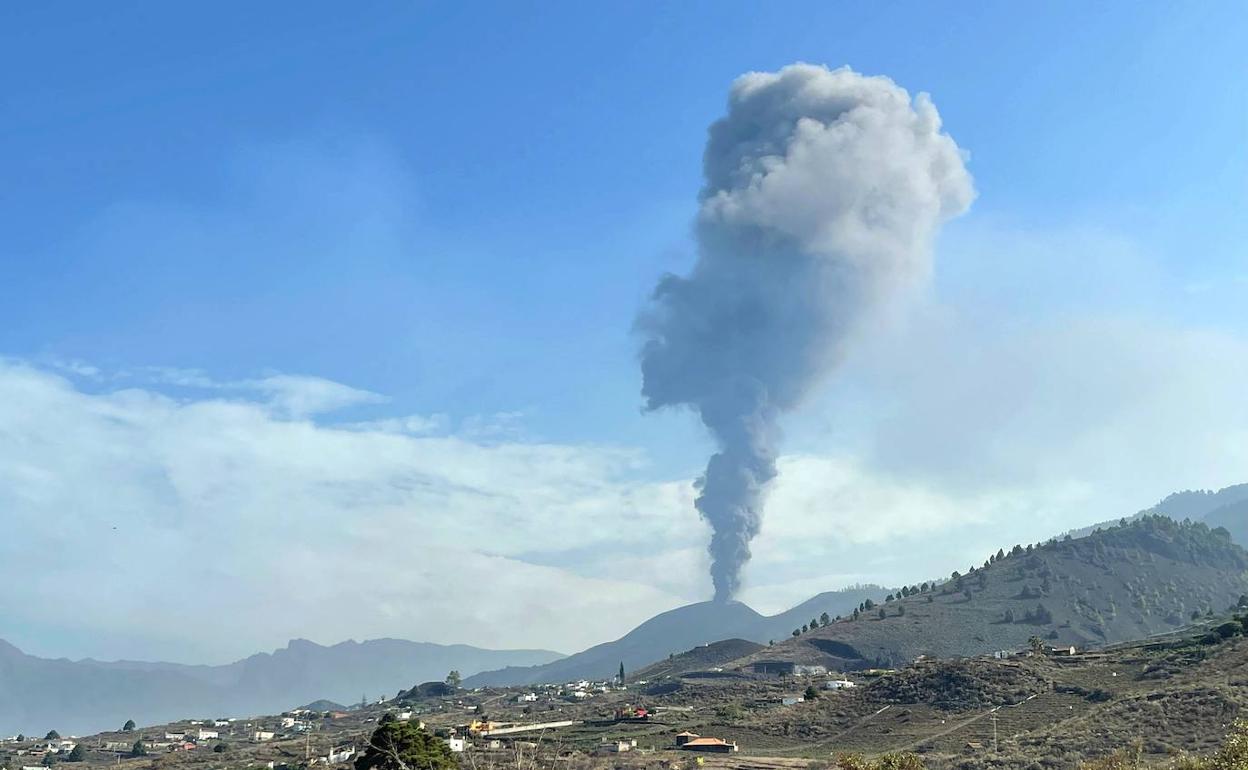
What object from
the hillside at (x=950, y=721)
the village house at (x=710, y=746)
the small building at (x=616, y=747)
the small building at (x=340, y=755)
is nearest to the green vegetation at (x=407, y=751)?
the hillside at (x=950, y=721)

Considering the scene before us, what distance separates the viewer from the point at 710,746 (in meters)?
106

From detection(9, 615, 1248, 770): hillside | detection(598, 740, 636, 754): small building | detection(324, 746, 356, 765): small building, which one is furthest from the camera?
detection(324, 746, 356, 765): small building

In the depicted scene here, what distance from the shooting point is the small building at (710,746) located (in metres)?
104

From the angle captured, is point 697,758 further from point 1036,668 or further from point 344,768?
point 1036,668

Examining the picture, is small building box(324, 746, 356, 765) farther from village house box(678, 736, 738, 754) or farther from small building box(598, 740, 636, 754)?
village house box(678, 736, 738, 754)

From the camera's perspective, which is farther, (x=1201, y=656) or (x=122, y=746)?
(x=122, y=746)

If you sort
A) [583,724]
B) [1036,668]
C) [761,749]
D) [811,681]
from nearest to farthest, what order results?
[761,749] < [1036,668] < [583,724] < [811,681]

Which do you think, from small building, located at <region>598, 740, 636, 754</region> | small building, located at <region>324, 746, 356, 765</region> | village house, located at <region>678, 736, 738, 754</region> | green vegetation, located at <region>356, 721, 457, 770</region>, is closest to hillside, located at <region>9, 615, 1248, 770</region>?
small building, located at <region>598, 740, 636, 754</region>

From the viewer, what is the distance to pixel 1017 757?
7888 cm

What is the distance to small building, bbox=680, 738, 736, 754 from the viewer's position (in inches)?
4108

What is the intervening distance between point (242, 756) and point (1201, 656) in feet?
375

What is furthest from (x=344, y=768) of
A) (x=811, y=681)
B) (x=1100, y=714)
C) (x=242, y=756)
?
(x=811, y=681)

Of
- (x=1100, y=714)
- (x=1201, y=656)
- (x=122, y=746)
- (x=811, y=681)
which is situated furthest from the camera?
(x=811, y=681)

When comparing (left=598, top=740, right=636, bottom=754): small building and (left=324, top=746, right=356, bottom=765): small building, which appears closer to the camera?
(left=598, top=740, right=636, bottom=754): small building
